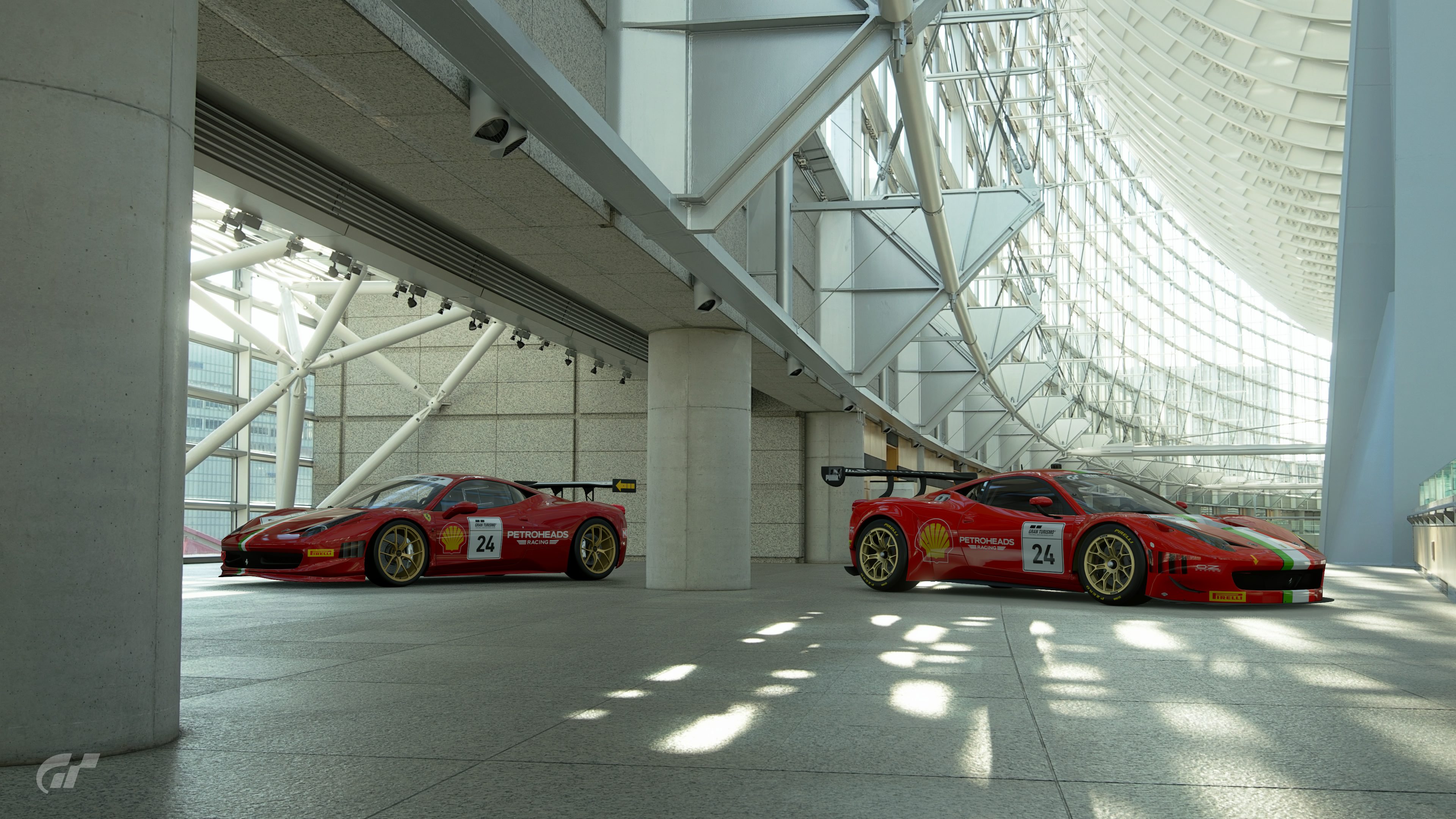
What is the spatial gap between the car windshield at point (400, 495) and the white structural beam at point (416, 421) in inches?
371

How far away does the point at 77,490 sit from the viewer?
3.49m

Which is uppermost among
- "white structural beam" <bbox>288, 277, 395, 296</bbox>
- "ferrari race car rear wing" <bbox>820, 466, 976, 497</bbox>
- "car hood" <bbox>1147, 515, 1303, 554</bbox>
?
"white structural beam" <bbox>288, 277, 395, 296</bbox>

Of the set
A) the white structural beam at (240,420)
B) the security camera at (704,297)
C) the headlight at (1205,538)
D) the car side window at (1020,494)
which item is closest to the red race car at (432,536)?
the security camera at (704,297)

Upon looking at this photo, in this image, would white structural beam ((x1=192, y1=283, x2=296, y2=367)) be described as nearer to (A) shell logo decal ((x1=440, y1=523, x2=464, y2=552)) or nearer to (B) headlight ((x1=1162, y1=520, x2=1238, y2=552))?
(A) shell logo decal ((x1=440, y1=523, x2=464, y2=552))

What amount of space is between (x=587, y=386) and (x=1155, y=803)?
21.4m

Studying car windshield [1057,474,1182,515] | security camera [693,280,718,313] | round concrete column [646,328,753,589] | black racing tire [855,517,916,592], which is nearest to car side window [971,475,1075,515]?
car windshield [1057,474,1182,515]

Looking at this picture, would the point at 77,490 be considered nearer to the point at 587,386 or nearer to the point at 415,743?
the point at 415,743

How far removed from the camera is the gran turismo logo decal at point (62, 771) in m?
3.14

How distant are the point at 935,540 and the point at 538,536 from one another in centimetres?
A: 493

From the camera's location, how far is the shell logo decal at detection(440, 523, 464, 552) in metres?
13.1

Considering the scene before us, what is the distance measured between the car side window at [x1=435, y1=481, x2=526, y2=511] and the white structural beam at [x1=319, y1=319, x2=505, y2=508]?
9061mm

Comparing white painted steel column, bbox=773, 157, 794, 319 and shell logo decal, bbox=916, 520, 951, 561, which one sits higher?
white painted steel column, bbox=773, 157, 794, 319

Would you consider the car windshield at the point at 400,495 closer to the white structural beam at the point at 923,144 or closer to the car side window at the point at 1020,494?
the car side window at the point at 1020,494

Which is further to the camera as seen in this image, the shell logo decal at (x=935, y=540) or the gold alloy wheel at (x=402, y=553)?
the gold alloy wheel at (x=402, y=553)
